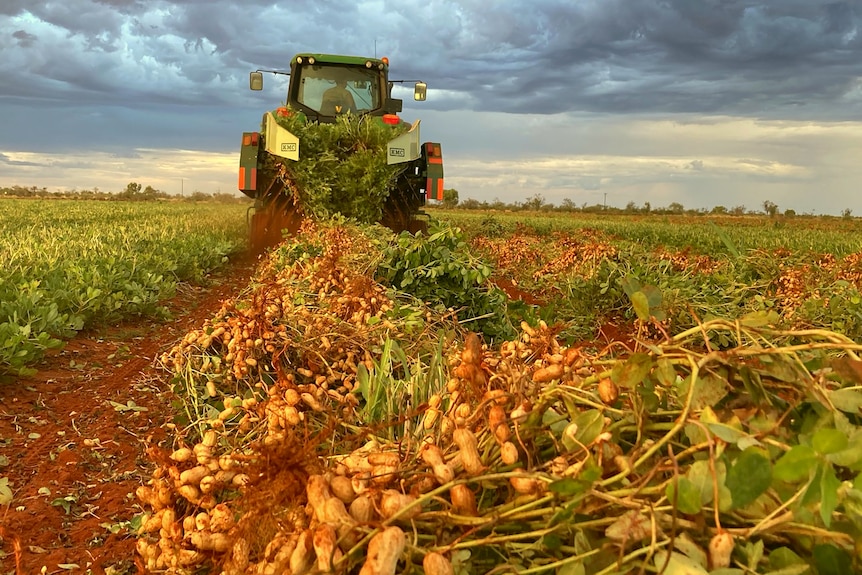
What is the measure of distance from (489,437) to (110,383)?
11.7 ft

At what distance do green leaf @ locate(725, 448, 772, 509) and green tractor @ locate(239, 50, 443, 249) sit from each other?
8.99 meters

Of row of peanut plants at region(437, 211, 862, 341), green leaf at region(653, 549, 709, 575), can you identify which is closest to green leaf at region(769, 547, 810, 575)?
green leaf at region(653, 549, 709, 575)

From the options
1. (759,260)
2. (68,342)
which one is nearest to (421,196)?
(759,260)

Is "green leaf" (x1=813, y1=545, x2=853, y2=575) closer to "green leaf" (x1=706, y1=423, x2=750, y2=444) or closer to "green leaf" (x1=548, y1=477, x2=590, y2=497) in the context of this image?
"green leaf" (x1=706, y1=423, x2=750, y2=444)

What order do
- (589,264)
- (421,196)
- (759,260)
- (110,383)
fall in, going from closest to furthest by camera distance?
(110,383), (589,264), (759,260), (421,196)

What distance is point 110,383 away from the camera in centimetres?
422

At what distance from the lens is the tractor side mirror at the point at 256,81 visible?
37.0 feet

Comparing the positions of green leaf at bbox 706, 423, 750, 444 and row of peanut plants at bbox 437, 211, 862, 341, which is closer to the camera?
green leaf at bbox 706, 423, 750, 444

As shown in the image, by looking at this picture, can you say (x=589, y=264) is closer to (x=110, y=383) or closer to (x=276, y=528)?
(x=110, y=383)

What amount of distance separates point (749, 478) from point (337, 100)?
444 inches

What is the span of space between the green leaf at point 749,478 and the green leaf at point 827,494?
8 centimetres

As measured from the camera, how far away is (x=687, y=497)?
1.01 meters

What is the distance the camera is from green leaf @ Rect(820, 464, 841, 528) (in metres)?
0.89

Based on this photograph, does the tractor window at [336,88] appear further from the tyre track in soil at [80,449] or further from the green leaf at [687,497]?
the green leaf at [687,497]
